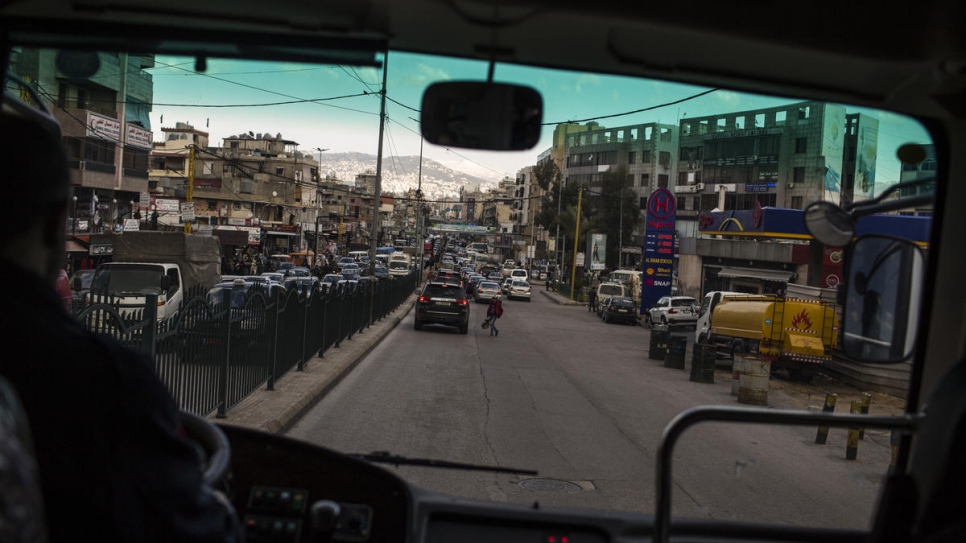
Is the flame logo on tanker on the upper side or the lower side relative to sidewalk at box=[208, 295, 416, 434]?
upper

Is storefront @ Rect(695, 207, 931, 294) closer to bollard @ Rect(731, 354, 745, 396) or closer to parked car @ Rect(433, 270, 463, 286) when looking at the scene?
bollard @ Rect(731, 354, 745, 396)

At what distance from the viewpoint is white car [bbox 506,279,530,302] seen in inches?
2259

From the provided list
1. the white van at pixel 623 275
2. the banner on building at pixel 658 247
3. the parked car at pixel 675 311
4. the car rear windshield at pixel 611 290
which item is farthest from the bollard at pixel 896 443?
the white van at pixel 623 275

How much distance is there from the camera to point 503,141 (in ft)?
8.02

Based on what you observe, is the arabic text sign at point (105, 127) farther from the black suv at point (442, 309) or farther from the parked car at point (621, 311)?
the parked car at point (621, 311)

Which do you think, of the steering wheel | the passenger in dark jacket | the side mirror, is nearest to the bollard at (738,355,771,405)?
the side mirror

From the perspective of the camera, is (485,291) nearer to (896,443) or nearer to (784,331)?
(784,331)

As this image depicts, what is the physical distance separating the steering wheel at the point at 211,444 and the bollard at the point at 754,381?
14521 mm

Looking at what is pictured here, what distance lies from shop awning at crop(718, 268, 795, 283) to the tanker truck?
636 cm

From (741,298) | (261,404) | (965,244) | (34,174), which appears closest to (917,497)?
(965,244)

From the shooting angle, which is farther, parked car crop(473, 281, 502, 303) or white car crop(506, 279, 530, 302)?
white car crop(506, 279, 530, 302)

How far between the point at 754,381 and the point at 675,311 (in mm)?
22502

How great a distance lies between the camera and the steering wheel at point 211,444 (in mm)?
1810

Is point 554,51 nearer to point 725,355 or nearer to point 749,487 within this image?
point 749,487
